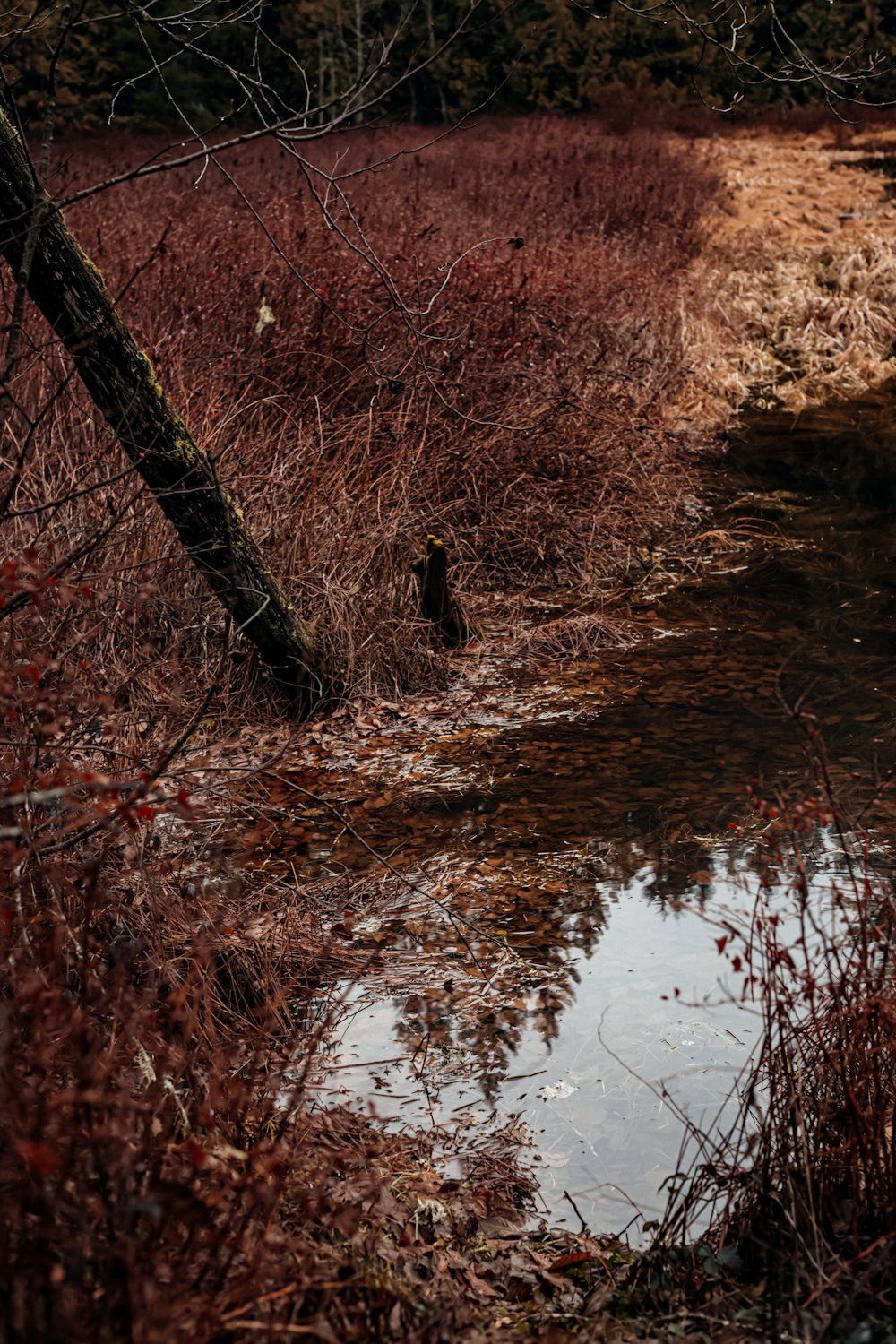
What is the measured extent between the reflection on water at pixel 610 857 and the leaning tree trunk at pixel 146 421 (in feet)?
2.57

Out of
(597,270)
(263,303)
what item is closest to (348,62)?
(597,270)

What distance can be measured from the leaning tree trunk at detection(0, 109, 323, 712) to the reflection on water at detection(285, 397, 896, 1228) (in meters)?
0.78

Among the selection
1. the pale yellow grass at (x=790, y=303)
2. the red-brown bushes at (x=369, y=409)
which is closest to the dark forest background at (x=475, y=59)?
the pale yellow grass at (x=790, y=303)

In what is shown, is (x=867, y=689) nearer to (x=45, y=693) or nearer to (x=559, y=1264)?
(x=559, y=1264)

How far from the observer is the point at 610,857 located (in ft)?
19.0

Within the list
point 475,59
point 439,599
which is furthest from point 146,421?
point 475,59

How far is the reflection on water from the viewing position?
4215 mm

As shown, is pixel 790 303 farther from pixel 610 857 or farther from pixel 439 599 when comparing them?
pixel 610 857

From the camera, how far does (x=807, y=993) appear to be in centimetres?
312

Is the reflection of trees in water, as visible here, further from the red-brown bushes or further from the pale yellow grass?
the pale yellow grass

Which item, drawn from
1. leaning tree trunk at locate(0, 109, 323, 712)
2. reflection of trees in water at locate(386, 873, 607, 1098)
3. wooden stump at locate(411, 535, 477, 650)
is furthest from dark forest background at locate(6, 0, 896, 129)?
reflection of trees in water at locate(386, 873, 607, 1098)

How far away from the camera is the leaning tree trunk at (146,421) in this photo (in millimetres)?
5094

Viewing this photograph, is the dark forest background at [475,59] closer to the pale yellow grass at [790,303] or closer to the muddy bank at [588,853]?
the pale yellow grass at [790,303]

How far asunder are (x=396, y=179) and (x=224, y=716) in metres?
13.5
